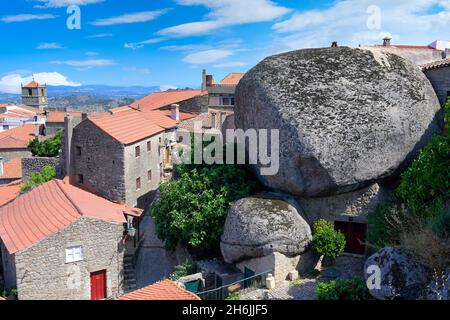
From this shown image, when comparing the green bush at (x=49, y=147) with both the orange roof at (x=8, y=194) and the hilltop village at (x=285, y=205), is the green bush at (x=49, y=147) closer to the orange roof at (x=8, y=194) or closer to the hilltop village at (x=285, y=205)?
the orange roof at (x=8, y=194)

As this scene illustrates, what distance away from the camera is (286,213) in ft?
60.2

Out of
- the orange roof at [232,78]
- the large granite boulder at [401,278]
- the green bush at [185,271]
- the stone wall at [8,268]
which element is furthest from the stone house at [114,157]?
the orange roof at [232,78]

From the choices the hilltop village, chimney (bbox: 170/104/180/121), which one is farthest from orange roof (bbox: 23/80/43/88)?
the hilltop village

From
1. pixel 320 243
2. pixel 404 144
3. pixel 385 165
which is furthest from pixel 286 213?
pixel 404 144

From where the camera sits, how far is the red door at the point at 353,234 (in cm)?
1911

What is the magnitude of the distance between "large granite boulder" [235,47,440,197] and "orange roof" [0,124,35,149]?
129ft

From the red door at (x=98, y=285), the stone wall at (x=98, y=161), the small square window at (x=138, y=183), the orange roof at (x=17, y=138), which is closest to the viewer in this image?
the red door at (x=98, y=285)

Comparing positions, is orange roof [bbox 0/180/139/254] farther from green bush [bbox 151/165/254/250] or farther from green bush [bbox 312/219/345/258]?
green bush [bbox 312/219/345/258]

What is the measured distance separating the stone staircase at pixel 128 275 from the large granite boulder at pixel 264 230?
6680mm

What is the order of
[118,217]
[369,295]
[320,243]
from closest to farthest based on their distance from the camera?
[369,295]
[320,243]
[118,217]

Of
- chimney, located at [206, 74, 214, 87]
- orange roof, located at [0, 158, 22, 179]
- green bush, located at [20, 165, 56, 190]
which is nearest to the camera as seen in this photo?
green bush, located at [20, 165, 56, 190]

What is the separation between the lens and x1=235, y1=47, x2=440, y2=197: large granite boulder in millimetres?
17812
